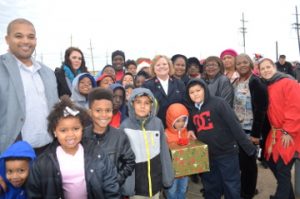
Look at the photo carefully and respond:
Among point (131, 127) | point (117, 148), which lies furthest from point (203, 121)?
point (117, 148)

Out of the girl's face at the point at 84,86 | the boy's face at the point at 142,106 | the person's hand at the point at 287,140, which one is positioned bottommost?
the person's hand at the point at 287,140

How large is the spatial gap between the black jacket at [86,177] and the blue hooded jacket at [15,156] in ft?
0.89

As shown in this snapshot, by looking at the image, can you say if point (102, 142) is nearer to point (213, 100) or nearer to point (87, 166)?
point (87, 166)

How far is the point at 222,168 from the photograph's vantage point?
12.3ft

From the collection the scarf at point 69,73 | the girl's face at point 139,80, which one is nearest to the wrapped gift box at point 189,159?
the girl's face at point 139,80

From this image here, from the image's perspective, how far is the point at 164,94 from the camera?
4.34m

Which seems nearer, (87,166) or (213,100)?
(87,166)

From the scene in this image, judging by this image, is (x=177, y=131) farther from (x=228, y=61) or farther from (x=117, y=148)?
(x=228, y=61)

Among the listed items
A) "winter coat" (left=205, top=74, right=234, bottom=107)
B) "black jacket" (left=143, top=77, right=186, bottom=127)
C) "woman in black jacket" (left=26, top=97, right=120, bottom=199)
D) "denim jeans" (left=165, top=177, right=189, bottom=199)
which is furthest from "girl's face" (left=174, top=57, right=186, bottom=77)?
"woman in black jacket" (left=26, top=97, right=120, bottom=199)

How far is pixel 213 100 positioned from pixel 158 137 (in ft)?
3.34

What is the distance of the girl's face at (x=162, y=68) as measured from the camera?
441 centimetres

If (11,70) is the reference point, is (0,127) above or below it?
below

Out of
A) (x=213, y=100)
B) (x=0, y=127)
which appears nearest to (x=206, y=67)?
(x=213, y=100)

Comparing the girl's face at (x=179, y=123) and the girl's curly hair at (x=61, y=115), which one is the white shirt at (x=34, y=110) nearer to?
the girl's curly hair at (x=61, y=115)
